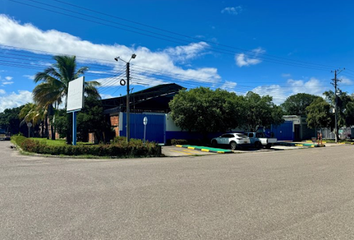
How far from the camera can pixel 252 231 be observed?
4.19 m

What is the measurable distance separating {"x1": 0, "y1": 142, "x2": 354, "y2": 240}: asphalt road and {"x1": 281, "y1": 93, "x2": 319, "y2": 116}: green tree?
3000 inches

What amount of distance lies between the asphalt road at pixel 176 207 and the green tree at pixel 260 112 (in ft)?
69.9

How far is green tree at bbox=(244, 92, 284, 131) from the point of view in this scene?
29734 mm

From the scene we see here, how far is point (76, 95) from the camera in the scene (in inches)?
792

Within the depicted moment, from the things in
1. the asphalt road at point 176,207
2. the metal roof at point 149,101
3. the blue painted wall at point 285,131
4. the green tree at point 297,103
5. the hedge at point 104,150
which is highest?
the green tree at point 297,103

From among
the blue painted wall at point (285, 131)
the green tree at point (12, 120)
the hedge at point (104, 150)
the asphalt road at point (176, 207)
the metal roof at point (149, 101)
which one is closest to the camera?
the asphalt road at point (176, 207)

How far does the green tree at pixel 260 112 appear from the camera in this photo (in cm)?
2973

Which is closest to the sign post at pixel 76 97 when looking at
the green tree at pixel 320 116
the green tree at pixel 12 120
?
the green tree at pixel 320 116

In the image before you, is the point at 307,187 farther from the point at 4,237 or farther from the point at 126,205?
the point at 4,237

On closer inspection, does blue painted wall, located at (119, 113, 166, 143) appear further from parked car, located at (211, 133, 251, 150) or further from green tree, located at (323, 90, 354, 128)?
green tree, located at (323, 90, 354, 128)

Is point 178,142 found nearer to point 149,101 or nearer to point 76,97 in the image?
point 149,101

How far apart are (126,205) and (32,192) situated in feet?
9.27

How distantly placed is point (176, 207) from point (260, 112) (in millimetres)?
26163

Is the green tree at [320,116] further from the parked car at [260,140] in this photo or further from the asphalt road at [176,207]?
the asphalt road at [176,207]
